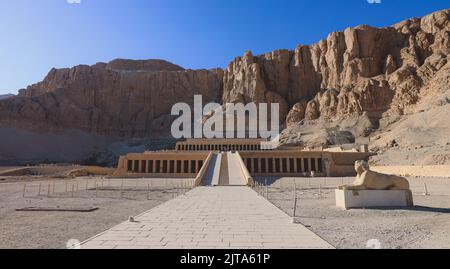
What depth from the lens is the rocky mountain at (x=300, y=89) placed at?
65.6 metres

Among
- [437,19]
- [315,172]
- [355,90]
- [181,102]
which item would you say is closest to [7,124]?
[181,102]

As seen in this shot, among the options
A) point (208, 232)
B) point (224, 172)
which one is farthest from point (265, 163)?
point (208, 232)

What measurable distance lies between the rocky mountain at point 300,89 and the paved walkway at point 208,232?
135 ft

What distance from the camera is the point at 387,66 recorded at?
242 ft

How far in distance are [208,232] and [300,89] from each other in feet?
289

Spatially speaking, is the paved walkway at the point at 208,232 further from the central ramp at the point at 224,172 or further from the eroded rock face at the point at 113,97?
the eroded rock face at the point at 113,97

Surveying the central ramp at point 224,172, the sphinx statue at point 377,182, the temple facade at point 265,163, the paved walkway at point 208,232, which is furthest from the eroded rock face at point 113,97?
the paved walkway at point 208,232

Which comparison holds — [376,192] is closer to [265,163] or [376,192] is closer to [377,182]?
[377,182]

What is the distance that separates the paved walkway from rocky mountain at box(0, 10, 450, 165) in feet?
135

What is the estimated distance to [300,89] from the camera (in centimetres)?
9256

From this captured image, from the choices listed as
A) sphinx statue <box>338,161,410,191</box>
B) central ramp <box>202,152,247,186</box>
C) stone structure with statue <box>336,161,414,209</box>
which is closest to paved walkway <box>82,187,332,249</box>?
stone structure with statue <box>336,161,414,209</box>

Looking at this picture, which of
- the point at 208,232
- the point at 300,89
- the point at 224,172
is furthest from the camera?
the point at 300,89
